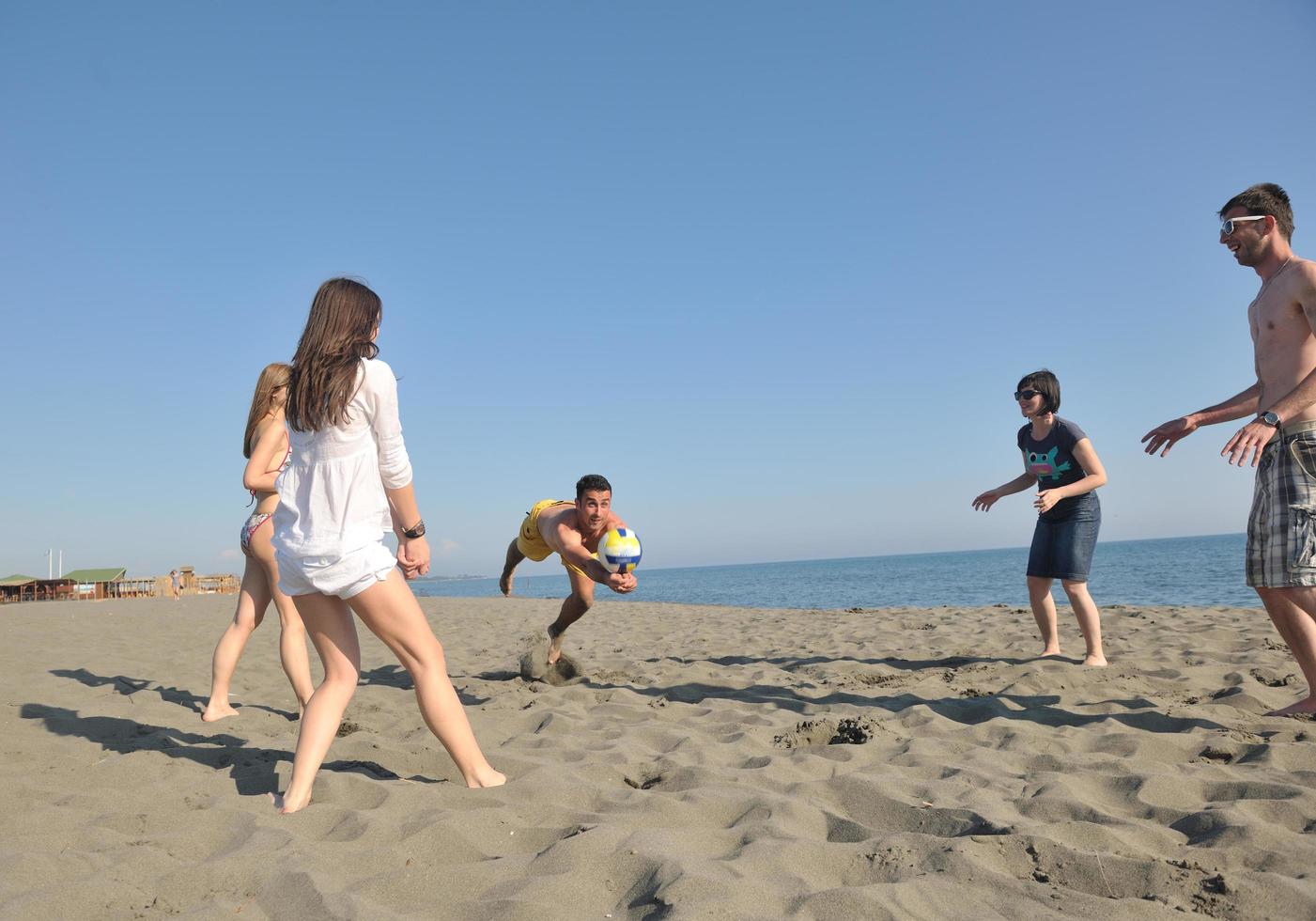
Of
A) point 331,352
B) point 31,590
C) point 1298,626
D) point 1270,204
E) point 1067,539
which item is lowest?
point 31,590

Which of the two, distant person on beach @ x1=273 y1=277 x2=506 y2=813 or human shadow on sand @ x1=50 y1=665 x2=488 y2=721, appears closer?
distant person on beach @ x1=273 y1=277 x2=506 y2=813

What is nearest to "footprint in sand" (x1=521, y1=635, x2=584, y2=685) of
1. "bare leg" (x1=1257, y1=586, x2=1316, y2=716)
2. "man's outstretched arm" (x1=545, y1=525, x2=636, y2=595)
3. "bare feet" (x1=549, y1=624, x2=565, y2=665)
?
"bare feet" (x1=549, y1=624, x2=565, y2=665)

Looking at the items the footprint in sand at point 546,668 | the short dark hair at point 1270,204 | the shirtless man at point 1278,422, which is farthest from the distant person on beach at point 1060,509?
the footprint in sand at point 546,668

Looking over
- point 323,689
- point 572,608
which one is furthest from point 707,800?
point 572,608

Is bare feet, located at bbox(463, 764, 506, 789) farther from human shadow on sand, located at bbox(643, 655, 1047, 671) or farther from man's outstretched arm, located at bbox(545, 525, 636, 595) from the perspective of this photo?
human shadow on sand, located at bbox(643, 655, 1047, 671)

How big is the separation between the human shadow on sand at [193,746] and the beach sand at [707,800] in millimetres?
24

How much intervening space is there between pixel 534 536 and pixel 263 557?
210cm

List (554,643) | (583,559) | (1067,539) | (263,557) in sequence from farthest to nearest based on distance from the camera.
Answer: (554,643) → (1067,539) → (583,559) → (263,557)

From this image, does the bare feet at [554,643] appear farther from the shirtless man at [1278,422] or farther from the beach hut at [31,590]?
the beach hut at [31,590]

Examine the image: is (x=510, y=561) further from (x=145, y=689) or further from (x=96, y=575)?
(x=96, y=575)

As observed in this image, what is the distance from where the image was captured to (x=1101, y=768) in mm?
3090

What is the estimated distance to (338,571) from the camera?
2777mm

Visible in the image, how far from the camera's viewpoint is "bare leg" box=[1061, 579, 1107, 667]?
17.8 ft

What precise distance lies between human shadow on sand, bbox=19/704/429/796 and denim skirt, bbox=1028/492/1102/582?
14.7 ft
